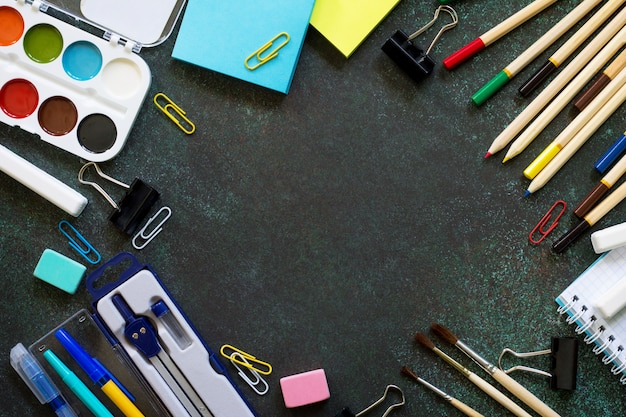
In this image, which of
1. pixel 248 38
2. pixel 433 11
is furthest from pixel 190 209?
pixel 433 11

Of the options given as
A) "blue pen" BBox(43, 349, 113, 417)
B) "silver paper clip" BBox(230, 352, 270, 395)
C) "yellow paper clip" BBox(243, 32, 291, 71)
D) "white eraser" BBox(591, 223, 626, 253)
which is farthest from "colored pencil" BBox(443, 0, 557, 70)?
"blue pen" BBox(43, 349, 113, 417)

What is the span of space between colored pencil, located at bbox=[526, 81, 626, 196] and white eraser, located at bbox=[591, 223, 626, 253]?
0.16m

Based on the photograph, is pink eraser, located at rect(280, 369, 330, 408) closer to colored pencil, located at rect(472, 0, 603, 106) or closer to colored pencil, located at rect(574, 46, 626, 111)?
colored pencil, located at rect(472, 0, 603, 106)

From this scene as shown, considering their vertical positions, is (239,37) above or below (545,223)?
below

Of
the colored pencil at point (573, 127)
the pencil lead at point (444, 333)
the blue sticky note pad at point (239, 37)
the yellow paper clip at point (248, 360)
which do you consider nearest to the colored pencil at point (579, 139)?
the colored pencil at point (573, 127)

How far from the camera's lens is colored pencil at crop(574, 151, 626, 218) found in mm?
1420

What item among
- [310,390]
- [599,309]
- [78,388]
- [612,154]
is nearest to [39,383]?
[78,388]

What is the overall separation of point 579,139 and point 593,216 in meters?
0.17

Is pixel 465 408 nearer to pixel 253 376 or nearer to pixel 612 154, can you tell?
pixel 253 376

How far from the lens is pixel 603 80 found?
4.69ft

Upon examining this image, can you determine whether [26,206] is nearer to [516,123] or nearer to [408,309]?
[408,309]

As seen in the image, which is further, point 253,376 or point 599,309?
point 253,376

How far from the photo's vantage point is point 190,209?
4.94ft

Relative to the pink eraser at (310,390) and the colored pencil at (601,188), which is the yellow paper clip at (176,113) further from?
the colored pencil at (601,188)
